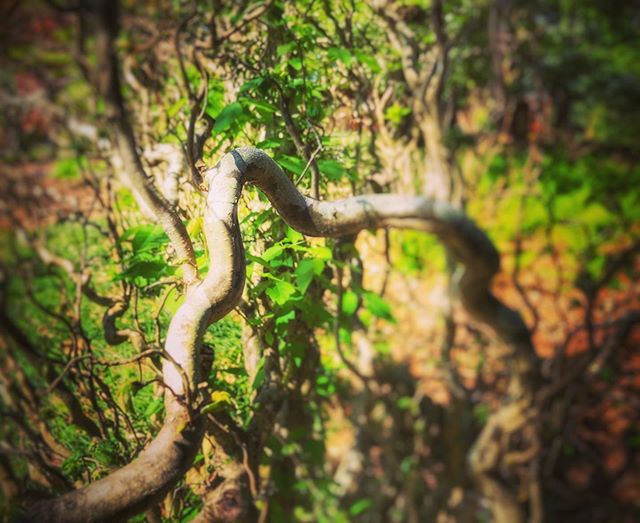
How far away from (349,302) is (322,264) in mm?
450

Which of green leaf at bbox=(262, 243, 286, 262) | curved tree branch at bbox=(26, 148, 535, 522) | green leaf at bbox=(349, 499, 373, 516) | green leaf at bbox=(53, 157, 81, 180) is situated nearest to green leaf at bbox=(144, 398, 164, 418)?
curved tree branch at bbox=(26, 148, 535, 522)

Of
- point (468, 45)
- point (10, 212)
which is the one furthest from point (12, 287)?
point (468, 45)

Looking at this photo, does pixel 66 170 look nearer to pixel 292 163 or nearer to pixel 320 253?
pixel 292 163

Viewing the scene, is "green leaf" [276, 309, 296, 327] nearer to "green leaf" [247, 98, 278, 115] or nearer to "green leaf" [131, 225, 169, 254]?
"green leaf" [131, 225, 169, 254]

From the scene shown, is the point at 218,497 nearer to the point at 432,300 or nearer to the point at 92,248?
the point at 92,248

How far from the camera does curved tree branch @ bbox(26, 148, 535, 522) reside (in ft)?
3.08

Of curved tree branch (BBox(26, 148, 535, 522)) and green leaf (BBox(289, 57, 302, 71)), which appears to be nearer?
curved tree branch (BBox(26, 148, 535, 522))

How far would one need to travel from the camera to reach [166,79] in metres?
2.40

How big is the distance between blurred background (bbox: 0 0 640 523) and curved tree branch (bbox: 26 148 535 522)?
13 cm

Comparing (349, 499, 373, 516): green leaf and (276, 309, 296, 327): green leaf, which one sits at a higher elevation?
(276, 309, 296, 327): green leaf

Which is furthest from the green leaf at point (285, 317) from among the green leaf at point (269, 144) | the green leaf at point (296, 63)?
the green leaf at point (296, 63)

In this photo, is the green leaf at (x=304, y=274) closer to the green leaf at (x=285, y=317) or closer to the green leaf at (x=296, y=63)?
the green leaf at (x=285, y=317)

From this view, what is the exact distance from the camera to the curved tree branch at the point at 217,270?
94 cm

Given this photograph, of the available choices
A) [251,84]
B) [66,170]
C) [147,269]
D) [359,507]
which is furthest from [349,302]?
[66,170]
